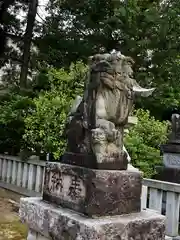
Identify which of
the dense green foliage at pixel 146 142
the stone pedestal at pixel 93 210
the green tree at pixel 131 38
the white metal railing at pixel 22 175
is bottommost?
the white metal railing at pixel 22 175

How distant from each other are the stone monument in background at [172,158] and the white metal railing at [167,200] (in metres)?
1.65

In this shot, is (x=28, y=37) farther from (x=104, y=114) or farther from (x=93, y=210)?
(x=93, y=210)

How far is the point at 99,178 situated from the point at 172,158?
4762 millimetres

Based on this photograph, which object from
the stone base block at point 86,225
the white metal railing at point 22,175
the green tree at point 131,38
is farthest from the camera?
the green tree at point 131,38

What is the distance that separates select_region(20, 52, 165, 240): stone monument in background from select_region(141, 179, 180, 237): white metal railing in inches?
80.6

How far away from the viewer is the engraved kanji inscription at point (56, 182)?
3.03 m

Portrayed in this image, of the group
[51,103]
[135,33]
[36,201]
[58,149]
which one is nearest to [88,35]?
[135,33]

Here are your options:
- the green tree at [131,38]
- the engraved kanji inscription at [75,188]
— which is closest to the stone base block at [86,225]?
the engraved kanji inscription at [75,188]

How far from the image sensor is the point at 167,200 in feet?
16.7

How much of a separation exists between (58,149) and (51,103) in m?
1.11

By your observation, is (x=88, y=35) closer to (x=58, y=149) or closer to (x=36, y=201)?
(x=58, y=149)

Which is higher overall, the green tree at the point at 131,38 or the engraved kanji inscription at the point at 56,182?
the green tree at the point at 131,38

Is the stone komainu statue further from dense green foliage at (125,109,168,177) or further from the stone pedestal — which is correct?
dense green foliage at (125,109,168,177)

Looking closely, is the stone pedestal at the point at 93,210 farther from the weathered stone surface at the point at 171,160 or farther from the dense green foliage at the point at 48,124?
the weathered stone surface at the point at 171,160
